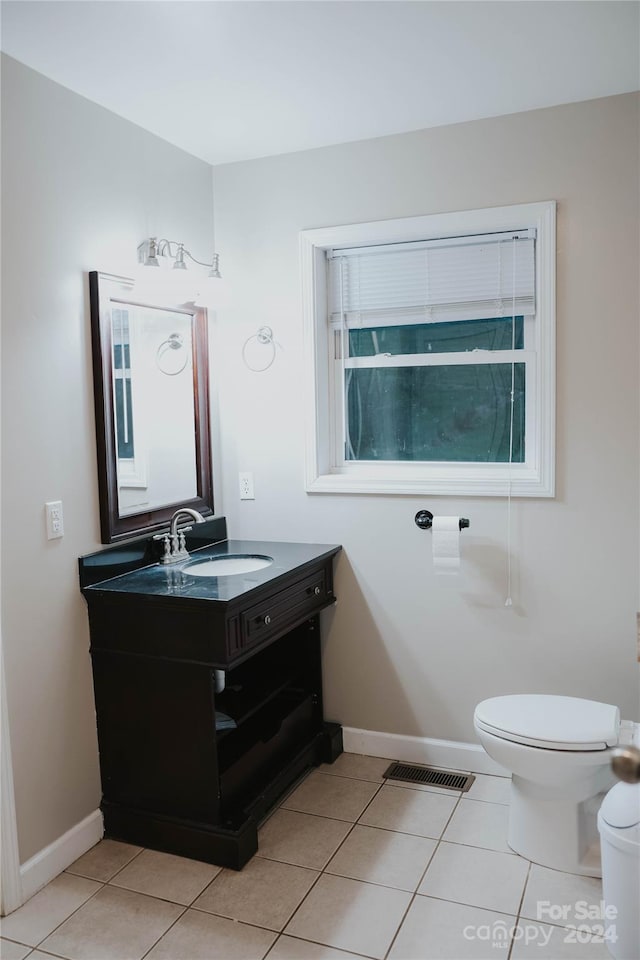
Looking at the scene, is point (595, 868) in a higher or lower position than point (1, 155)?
lower

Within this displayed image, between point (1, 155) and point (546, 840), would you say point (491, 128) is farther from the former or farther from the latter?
point (546, 840)

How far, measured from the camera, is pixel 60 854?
7.66 ft

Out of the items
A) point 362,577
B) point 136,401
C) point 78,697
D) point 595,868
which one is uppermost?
point 136,401

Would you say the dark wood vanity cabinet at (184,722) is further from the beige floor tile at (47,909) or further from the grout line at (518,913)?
the grout line at (518,913)

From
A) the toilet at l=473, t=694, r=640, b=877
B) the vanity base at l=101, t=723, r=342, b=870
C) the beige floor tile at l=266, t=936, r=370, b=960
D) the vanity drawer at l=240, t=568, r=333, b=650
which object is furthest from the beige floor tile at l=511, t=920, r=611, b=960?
the vanity drawer at l=240, t=568, r=333, b=650

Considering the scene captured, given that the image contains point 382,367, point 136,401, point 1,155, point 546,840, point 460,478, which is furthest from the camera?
point 382,367

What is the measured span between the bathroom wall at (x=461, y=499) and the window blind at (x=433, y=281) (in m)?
0.15

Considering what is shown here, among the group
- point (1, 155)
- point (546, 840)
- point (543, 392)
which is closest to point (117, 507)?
point (1, 155)

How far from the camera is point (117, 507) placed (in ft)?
8.41

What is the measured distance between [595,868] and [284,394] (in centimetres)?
194

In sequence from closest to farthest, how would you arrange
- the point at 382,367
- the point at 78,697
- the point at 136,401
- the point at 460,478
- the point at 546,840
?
the point at 546,840
the point at 78,697
the point at 136,401
the point at 460,478
the point at 382,367

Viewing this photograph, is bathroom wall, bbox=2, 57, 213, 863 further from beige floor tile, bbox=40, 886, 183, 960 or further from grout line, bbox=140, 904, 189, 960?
grout line, bbox=140, 904, 189, 960

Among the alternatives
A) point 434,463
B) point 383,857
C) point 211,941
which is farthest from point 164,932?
point 434,463

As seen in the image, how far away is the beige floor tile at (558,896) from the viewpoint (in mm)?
2062
